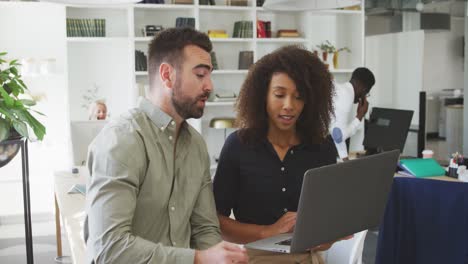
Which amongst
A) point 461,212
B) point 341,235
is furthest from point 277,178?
point 461,212

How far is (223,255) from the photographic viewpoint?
1.44 metres

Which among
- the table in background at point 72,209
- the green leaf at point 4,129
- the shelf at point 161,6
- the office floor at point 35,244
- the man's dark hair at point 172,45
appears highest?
the shelf at point 161,6

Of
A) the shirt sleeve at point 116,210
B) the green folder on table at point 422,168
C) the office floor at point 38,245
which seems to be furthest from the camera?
the office floor at point 38,245

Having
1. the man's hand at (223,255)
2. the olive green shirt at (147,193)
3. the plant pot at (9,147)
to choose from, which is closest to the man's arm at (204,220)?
the olive green shirt at (147,193)

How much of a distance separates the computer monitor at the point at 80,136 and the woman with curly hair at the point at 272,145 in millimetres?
2889

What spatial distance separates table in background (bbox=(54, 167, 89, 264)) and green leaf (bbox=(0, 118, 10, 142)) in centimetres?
44

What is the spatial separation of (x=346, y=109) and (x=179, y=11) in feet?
8.01

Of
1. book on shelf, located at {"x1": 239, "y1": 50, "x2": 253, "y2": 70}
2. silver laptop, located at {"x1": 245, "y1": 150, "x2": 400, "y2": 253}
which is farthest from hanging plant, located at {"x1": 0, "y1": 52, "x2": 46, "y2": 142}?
book on shelf, located at {"x1": 239, "y1": 50, "x2": 253, "y2": 70}

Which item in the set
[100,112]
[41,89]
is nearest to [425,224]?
[100,112]

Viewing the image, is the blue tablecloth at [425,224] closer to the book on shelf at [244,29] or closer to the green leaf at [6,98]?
the green leaf at [6,98]

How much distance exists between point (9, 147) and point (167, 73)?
2.31 metres

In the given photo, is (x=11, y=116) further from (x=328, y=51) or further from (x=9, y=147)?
(x=328, y=51)

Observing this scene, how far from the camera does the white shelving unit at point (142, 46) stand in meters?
5.96

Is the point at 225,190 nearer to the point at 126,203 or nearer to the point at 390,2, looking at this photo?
the point at 126,203
